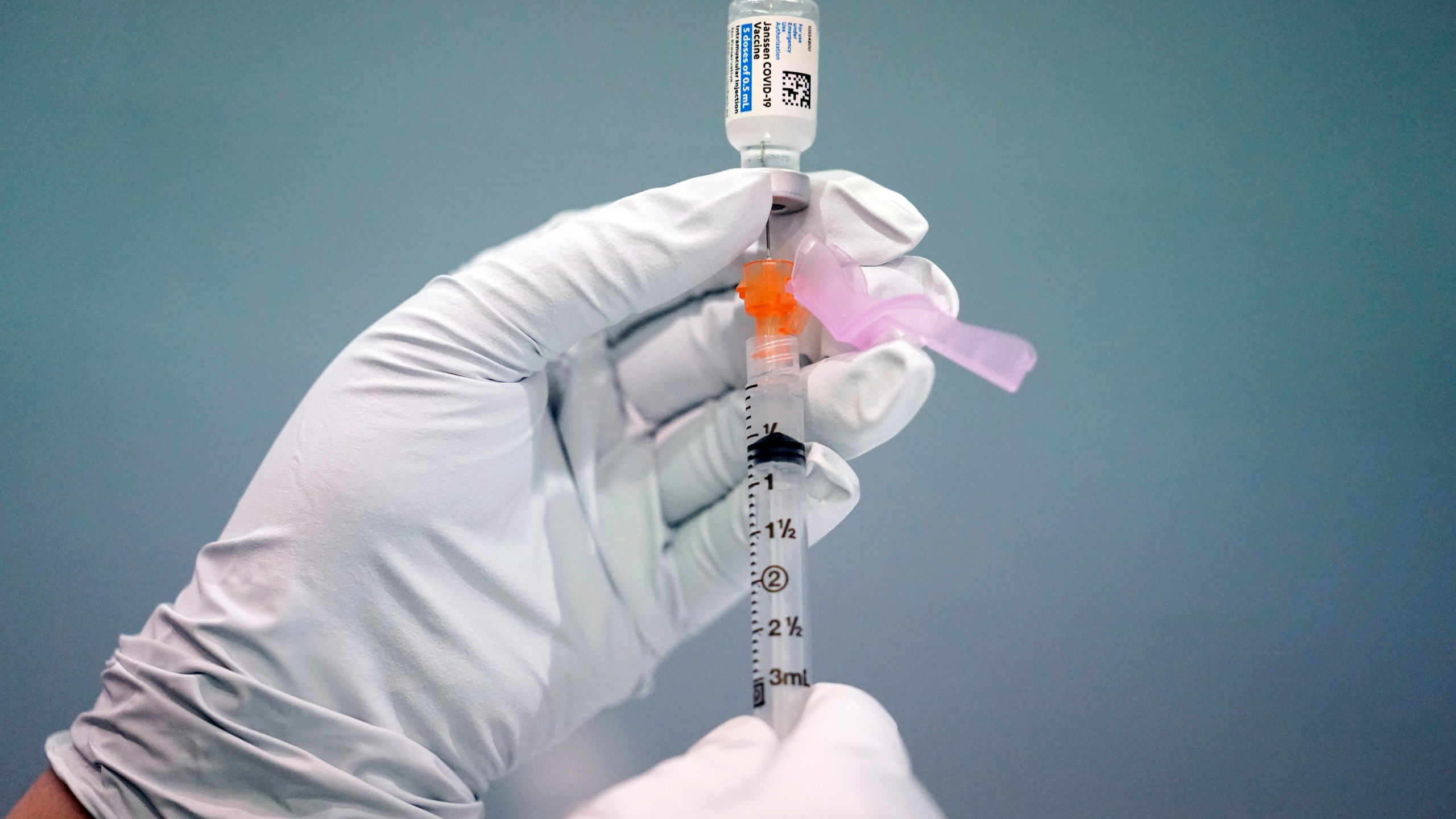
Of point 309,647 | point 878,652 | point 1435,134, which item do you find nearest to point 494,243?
point 309,647

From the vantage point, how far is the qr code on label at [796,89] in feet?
2.90

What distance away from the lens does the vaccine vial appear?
881mm

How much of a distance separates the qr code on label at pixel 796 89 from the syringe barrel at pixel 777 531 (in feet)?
0.72

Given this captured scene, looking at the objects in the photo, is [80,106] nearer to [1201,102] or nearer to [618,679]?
[618,679]

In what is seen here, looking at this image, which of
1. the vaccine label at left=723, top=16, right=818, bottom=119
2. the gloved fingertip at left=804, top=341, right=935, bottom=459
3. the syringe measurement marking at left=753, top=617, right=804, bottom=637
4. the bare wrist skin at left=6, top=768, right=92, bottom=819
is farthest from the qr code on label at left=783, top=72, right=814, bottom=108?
the bare wrist skin at left=6, top=768, right=92, bottom=819

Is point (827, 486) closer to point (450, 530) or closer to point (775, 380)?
point (775, 380)

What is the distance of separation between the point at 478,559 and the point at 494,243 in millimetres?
645

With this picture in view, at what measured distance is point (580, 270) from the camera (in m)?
0.94

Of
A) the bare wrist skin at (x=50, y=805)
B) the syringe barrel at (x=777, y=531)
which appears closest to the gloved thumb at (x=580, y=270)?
the syringe barrel at (x=777, y=531)

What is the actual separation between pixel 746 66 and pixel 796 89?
0.05 metres

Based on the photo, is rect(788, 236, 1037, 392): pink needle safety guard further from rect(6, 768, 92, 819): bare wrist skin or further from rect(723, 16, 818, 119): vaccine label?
rect(6, 768, 92, 819): bare wrist skin

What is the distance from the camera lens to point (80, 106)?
4.52ft

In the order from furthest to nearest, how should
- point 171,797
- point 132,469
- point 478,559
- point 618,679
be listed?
1. point 132,469
2. point 618,679
3. point 478,559
4. point 171,797

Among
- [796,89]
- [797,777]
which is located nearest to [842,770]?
[797,777]
